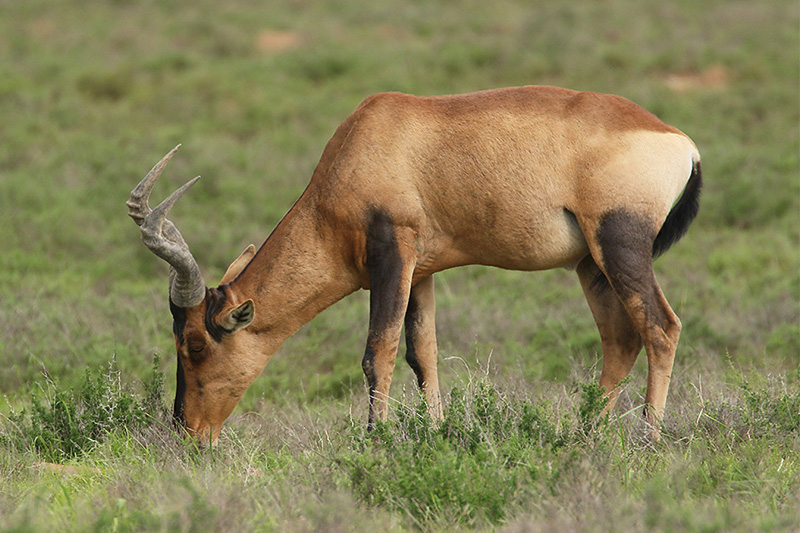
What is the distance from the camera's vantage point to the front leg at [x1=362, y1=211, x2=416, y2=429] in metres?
5.35

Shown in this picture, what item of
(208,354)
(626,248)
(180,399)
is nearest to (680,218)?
(626,248)

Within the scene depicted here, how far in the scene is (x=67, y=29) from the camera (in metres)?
20.8

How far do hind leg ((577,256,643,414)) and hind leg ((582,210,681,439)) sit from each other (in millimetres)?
492

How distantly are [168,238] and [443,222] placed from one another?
164cm

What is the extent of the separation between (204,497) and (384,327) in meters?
1.76

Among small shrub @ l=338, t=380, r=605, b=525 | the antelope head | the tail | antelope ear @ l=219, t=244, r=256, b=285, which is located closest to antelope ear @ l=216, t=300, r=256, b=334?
the antelope head

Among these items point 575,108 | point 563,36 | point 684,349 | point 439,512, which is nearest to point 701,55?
point 563,36

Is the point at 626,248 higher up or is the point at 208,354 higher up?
the point at 626,248

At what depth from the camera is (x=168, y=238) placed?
526 centimetres

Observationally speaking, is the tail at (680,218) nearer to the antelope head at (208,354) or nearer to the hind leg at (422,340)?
the hind leg at (422,340)

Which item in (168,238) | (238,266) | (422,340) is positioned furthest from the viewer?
(422,340)

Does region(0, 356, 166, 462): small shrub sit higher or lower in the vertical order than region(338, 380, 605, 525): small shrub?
lower

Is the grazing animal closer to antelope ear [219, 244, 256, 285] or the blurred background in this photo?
antelope ear [219, 244, 256, 285]

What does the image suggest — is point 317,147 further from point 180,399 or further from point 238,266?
point 180,399
